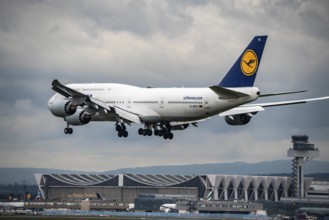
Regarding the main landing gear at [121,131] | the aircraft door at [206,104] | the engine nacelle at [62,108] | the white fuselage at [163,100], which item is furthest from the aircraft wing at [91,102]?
the aircraft door at [206,104]

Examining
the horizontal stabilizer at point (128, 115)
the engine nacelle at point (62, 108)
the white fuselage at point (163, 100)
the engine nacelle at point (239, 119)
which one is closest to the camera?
the white fuselage at point (163, 100)

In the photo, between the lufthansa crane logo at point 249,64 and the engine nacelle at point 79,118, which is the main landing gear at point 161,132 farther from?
the lufthansa crane logo at point 249,64

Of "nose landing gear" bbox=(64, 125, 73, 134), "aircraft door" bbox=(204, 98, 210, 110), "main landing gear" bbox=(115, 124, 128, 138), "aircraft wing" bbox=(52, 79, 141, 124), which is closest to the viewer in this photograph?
"aircraft door" bbox=(204, 98, 210, 110)

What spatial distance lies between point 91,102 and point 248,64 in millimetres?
20306

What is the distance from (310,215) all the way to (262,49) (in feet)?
290

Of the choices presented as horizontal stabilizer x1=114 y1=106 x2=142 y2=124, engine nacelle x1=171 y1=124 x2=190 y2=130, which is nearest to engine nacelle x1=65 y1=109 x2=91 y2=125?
horizontal stabilizer x1=114 y1=106 x2=142 y2=124

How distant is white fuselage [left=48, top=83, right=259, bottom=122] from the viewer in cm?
10125

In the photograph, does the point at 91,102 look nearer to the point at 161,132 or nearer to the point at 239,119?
the point at 161,132

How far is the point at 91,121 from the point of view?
11181cm

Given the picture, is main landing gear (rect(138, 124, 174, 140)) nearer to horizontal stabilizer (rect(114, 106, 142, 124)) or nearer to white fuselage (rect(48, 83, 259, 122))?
horizontal stabilizer (rect(114, 106, 142, 124))

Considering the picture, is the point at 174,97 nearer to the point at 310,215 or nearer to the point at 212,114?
the point at 212,114

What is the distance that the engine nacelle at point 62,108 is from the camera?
10794 centimetres

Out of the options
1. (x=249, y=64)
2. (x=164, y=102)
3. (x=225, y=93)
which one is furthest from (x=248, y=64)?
(x=164, y=102)

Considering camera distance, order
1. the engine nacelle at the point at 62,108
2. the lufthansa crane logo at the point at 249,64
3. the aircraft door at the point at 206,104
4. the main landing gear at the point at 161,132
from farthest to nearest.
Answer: the engine nacelle at the point at 62,108 → the main landing gear at the point at 161,132 → the aircraft door at the point at 206,104 → the lufthansa crane logo at the point at 249,64
